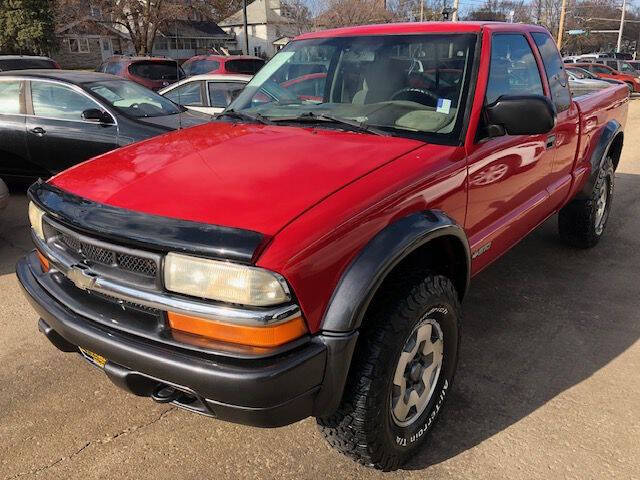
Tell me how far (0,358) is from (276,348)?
7.56 feet

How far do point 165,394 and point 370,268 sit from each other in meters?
0.91

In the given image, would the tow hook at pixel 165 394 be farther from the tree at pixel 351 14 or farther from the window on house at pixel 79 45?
the window on house at pixel 79 45

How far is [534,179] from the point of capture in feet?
11.6

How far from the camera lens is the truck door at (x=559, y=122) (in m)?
3.81

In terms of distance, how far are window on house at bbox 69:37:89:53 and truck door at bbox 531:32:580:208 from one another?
50513 millimetres

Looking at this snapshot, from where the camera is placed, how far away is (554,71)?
3.98 m

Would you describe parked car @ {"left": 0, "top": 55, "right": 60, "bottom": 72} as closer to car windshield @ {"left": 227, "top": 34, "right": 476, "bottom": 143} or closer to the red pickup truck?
car windshield @ {"left": 227, "top": 34, "right": 476, "bottom": 143}

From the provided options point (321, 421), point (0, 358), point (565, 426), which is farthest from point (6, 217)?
point (565, 426)

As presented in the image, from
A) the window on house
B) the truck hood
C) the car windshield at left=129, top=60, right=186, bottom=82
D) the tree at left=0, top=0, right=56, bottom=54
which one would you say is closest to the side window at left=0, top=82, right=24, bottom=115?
the truck hood

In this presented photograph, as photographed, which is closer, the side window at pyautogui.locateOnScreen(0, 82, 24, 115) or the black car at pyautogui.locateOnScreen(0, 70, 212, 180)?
the black car at pyautogui.locateOnScreen(0, 70, 212, 180)

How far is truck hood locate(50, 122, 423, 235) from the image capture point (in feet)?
6.77

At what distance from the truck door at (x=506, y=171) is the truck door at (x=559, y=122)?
142 millimetres

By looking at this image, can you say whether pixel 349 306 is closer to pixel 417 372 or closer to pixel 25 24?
pixel 417 372

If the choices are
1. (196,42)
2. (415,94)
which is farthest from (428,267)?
(196,42)
